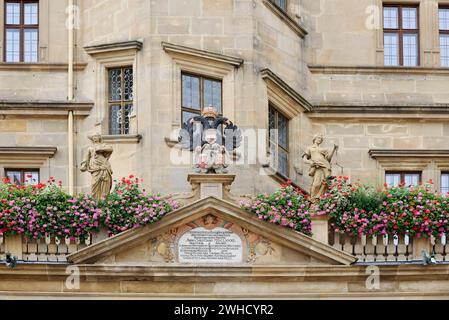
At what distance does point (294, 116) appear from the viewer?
47.8 m

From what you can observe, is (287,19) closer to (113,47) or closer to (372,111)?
(372,111)

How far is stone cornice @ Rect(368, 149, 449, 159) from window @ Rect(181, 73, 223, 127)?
389 centimetres

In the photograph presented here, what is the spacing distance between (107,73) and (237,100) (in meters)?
2.97

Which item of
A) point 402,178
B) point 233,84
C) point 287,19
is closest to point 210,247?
point 233,84

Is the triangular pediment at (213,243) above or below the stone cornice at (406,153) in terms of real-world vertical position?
below

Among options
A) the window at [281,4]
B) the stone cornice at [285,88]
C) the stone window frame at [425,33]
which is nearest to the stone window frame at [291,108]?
the stone cornice at [285,88]

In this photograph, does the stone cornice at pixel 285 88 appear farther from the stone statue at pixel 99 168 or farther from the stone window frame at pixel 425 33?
the stone statue at pixel 99 168

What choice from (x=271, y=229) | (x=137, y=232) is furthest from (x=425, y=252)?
(x=137, y=232)

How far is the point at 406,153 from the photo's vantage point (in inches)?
1890

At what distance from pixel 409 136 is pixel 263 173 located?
13.6ft

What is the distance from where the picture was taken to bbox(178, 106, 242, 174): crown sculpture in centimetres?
4344

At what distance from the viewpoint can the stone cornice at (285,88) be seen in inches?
1831

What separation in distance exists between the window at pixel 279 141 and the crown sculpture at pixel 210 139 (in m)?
1.68

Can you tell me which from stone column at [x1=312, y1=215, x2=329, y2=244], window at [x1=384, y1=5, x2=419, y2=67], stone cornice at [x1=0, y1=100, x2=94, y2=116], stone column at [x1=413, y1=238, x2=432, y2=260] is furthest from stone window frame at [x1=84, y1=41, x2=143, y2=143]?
stone column at [x1=413, y1=238, x2=432, y2=260]
